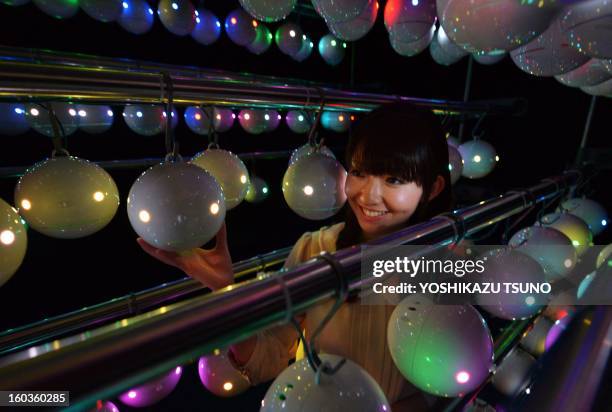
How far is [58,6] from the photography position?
2.47 metres

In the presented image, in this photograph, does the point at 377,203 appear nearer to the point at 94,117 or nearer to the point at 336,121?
the point at 94,117

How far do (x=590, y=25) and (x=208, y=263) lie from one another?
3.46ft

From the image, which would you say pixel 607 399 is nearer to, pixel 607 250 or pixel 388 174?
pixel 607 250

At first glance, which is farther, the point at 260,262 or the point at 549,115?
the point at 549,115

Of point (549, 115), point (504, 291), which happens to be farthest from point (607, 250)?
point (549, 115)

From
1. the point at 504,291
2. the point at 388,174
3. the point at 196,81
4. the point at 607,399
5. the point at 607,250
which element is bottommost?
the point at 607,399

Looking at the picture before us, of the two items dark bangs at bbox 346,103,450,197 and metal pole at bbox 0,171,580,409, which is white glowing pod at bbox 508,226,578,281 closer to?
dark bangs at bbox 346,103,450,197

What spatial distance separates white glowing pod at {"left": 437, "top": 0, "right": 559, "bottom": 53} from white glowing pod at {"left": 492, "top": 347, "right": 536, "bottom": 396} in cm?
136

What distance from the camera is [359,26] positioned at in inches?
86.0

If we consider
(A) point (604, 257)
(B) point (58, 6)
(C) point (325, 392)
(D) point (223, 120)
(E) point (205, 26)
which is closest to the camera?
(C) point (325, 392)

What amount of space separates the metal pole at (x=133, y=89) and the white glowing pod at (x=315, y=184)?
171mm

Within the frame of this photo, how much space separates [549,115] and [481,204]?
12.0 ft

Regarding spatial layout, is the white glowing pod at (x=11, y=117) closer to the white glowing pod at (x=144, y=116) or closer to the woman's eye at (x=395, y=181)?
the white glowing pod at (x=144, y=116)

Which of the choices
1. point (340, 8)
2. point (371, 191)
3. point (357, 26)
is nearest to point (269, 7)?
point (340, 8)
